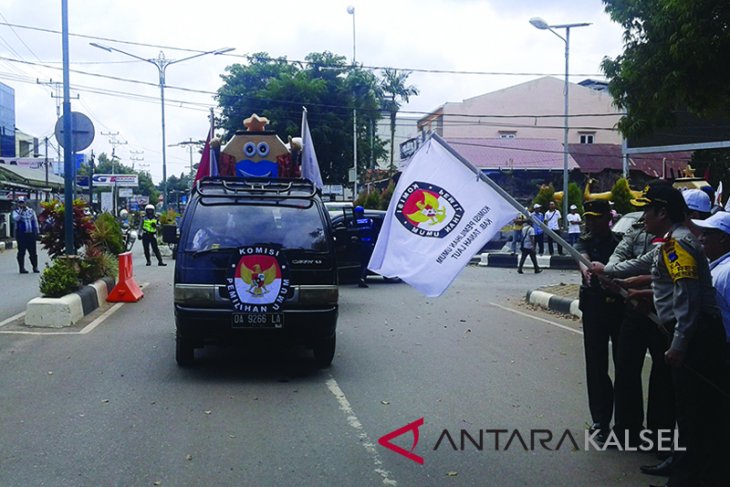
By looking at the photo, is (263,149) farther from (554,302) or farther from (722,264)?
(722,264)

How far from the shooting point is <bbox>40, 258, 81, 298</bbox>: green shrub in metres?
→ 11.5

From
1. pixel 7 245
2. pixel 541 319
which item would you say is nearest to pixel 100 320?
pixel 541 319

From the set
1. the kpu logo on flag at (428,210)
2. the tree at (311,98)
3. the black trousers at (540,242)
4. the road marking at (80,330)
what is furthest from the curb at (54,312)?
the tree at (311,98)

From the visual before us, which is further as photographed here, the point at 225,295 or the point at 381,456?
the point at 225,295

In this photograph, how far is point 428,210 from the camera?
5.73m

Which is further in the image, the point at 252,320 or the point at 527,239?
the point at 527,239

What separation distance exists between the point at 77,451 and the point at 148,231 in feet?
55.3

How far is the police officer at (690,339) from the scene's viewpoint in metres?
4.32

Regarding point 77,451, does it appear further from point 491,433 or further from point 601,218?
point 601,218

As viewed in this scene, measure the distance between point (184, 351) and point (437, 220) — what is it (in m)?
3.71

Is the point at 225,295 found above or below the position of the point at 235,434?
above

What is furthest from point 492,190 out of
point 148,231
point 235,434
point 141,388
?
point 148,231

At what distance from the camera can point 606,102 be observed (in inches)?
2103

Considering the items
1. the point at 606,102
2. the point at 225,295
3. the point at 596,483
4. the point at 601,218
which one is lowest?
the point at 596,483
